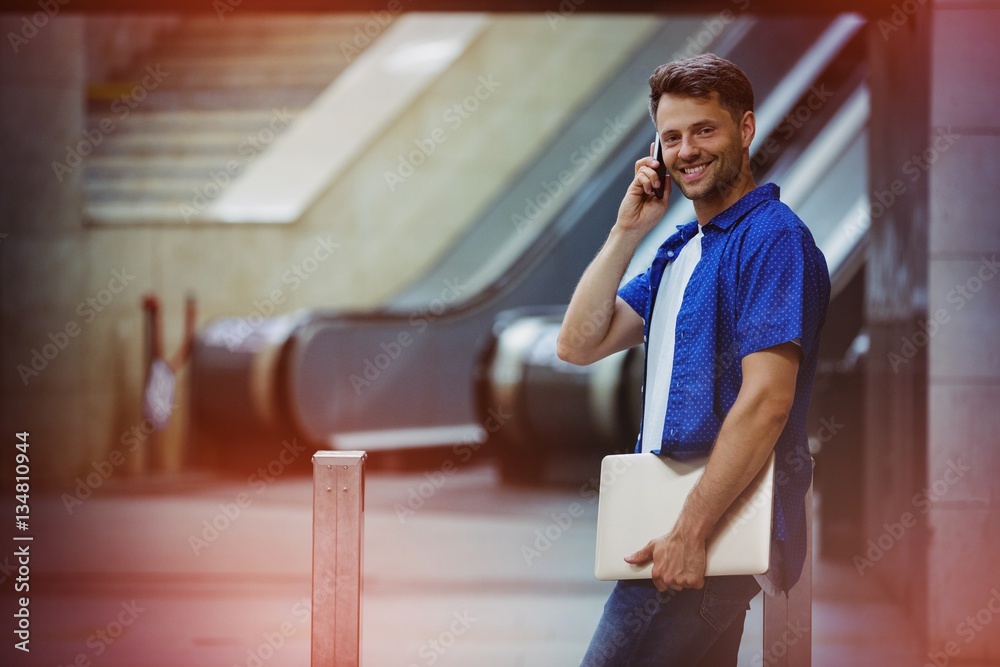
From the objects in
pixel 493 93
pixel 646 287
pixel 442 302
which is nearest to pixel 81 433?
pixel 442 302

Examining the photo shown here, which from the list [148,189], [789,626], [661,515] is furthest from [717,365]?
[148,189]

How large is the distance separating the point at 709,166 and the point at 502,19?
978 cm

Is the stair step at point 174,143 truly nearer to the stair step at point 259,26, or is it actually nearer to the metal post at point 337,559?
the stair step at point 259,26

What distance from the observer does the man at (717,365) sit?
5.40ft

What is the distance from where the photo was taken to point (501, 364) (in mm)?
8016

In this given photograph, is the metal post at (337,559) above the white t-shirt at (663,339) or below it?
below

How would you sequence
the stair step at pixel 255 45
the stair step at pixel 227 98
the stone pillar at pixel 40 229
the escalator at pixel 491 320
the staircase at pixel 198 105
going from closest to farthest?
the stone pillar at pixel 40 229
the escalator at pixel 491 320
the staircase at pixel 198 105
the stair step at pixel 227 98
the stair step at pixel 255 45

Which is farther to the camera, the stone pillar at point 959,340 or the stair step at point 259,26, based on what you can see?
the stair step at point 259,26

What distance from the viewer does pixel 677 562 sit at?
5.53 feet

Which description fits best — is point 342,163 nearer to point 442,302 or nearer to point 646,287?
point 442,302

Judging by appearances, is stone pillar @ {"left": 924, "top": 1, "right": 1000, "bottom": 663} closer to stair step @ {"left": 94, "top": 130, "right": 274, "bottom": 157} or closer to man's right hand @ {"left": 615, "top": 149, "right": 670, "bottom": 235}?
man's right hand @ {"left": 615, "top": 149, "right": 670, "bottom": 235}

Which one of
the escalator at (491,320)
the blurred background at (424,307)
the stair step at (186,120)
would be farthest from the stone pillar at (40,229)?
the stair step at (186,120)

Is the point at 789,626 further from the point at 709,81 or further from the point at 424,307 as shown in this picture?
the point at 424,307

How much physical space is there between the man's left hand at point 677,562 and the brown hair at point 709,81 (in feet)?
2.32
